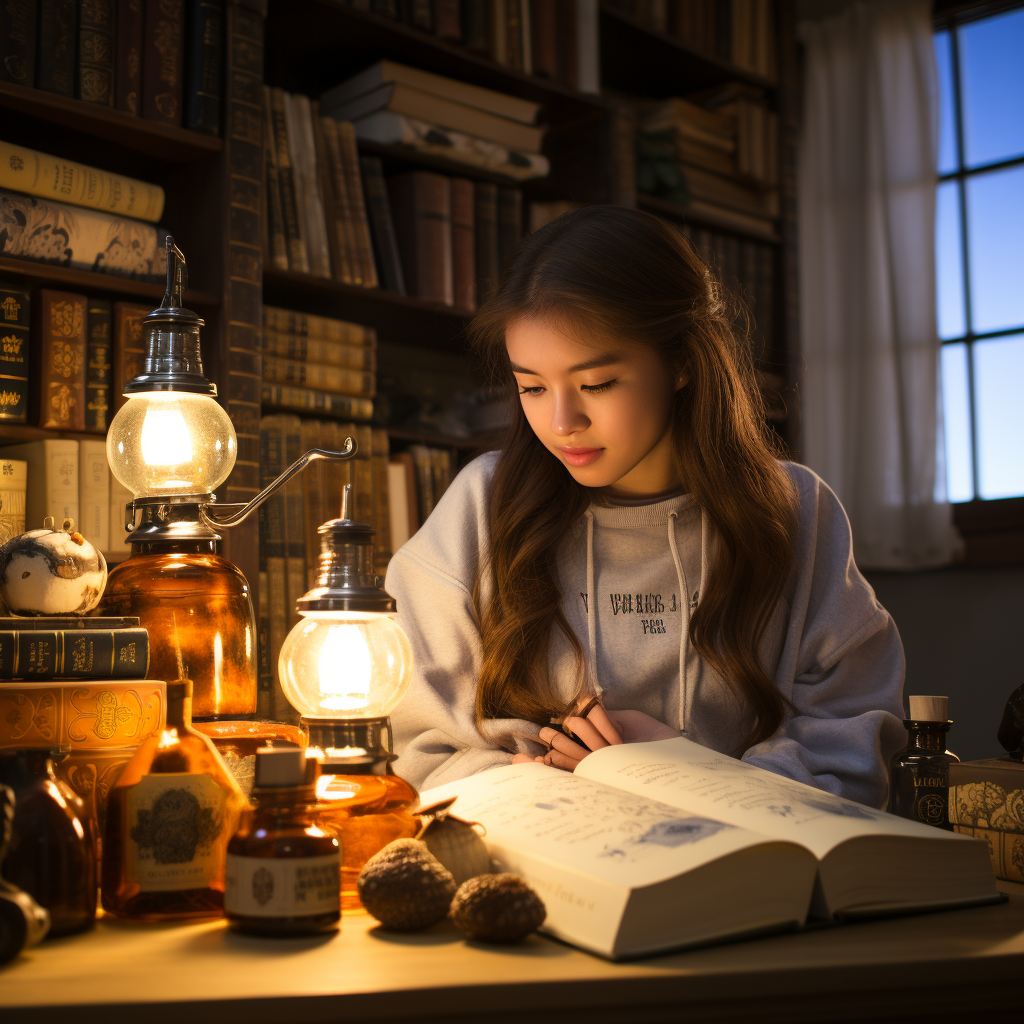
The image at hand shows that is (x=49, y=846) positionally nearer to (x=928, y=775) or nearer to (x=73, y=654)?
(x=73, y=654)

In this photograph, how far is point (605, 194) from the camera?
2.59 meters

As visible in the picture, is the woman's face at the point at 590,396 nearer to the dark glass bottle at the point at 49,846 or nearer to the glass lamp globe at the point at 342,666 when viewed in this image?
the glass lamp globe at the point at 342,666

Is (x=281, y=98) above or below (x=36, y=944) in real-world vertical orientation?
above

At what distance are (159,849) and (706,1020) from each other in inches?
14.4

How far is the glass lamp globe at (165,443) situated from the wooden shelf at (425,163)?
1369mm

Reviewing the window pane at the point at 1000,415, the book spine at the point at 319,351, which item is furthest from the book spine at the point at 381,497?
the window pane at the point at 1000,415

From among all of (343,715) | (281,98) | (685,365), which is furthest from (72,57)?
(343,715)

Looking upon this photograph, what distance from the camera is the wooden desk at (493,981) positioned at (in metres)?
0.50

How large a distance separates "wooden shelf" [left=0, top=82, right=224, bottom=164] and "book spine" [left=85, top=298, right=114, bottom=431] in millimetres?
305

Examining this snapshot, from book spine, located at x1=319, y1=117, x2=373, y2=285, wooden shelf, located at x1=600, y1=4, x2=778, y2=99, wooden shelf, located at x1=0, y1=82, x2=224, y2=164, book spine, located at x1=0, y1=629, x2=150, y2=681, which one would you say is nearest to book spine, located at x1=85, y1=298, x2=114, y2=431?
wooden shelf, located at x1=0, y1=82, x2=224, y2=164

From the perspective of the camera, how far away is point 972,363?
9.90 feet

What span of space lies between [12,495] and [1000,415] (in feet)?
8.54

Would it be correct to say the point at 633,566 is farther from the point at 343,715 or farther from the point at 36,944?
the point at 36,944

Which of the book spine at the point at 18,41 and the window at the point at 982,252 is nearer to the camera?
the book spine at the point at 18,41
